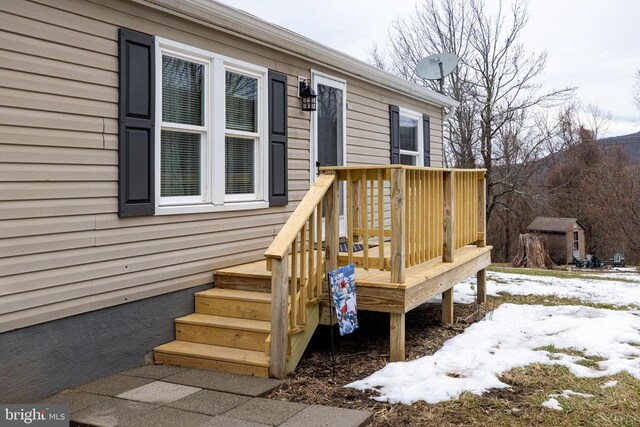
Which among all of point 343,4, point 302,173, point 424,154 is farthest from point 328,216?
point 343,4

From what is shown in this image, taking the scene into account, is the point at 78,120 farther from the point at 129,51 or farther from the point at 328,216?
the point at 328,216

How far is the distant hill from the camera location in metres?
25.3

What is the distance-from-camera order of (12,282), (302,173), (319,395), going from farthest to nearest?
(302,173) → (319,395) → (12,282)

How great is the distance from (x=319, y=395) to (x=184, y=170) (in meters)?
2.21

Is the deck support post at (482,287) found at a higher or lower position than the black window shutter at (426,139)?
lower

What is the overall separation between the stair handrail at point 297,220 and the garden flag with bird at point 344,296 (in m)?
0.42

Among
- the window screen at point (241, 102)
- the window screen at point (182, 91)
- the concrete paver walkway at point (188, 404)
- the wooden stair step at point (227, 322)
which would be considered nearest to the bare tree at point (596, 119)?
the window screen at point (241, 102)

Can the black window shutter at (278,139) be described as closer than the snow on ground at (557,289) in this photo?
Yes

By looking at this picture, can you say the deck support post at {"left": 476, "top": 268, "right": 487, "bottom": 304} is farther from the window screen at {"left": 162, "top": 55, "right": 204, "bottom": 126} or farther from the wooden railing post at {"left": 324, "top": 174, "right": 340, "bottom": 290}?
the window screen at {"left": 162, "top": 55, "right": 204, "bottom": 126}

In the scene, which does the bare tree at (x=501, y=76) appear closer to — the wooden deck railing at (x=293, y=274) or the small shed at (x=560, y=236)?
the small shed at (x=560, y=236)

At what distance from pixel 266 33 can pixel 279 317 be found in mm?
2884

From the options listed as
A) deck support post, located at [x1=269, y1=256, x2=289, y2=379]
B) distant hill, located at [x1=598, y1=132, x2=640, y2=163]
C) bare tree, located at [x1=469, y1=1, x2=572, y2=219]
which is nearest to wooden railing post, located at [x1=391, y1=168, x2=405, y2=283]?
deck support post, located at [x1=269, y1=256, x2=289, y2=379]

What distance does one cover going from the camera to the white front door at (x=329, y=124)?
6512 mm

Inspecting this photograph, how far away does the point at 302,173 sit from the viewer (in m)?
6.31
